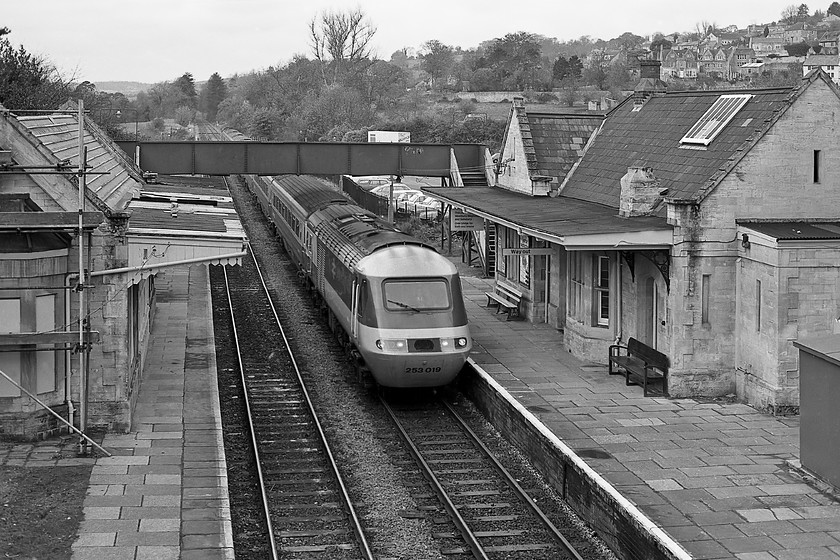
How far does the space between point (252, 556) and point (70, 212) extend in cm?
577

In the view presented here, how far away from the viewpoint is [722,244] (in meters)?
18.3

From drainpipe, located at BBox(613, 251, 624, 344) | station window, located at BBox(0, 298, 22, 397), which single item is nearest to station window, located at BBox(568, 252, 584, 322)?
drainpipe, located at BBox(613, 251, 624, 344)

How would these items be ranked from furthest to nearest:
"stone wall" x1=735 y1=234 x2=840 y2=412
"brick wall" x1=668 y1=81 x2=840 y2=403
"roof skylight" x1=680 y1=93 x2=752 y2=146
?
"roof skylight" x1=680 y1=93 x2=752 y2=146, "brick wall" x1=668 y1=81 x2=840 y2=403, "stone wall" x1=735 y1=234 x2=840 y2=412

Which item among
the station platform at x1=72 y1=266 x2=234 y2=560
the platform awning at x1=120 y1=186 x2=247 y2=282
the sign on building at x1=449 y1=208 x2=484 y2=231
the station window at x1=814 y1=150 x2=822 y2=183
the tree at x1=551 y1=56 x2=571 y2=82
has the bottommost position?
the station platform at x1=72 y1=266 x2=234 y2=560

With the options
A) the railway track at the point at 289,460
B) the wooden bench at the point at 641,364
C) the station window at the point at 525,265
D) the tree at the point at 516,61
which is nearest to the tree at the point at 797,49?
the tree at the point at 516,61

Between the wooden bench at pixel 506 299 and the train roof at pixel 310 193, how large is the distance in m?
4.91

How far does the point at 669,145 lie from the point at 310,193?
46.0ft

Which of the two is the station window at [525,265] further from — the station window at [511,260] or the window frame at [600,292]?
the window frame at [600,292]

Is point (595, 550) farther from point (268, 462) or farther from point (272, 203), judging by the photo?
point (272, 203)

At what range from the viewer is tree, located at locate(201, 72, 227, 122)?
529 feet

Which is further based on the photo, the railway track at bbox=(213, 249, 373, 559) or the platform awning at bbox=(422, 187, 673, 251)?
the platform awning at bbox=(422, 187, 673, 251)

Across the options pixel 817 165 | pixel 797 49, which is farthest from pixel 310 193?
pixel 797 49

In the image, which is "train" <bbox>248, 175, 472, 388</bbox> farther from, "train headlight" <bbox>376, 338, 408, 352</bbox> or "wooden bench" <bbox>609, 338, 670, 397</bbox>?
"wooden bench" <bbox>609, 338, 670, 397</bbox>

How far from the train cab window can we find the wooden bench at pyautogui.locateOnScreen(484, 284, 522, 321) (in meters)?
7.64
